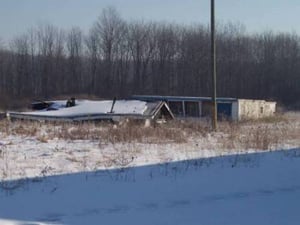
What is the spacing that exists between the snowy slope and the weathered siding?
31.8 metres

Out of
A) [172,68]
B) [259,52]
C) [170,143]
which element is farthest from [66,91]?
[170,143]

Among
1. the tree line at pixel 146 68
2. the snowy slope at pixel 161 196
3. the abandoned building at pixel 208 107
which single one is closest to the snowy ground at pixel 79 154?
the snowy slope at pixel 161 196

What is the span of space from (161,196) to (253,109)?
37.9 meters

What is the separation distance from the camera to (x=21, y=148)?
46.8 feet

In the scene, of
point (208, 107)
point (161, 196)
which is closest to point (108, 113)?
point (208, 107)

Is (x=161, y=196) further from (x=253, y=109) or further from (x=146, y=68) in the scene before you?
(x=146, y=68)

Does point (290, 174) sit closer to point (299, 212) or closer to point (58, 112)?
point (299, 212)

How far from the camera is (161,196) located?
7883mm

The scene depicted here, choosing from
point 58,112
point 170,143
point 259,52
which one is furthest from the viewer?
point 259,52

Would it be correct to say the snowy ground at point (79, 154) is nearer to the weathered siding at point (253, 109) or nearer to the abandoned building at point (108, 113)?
the abandoned building at point (108, 113)

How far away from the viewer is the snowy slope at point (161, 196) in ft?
21.7

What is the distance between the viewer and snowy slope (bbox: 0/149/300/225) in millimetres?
6613

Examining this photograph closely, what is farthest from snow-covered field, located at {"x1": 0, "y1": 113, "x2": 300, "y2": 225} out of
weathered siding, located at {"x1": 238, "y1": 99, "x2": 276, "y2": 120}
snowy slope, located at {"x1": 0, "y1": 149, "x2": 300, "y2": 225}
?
weathered siding, located at {"x1": 238, "y1": 99, "x2": 276, "y2": 120}

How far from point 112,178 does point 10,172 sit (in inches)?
74.3
